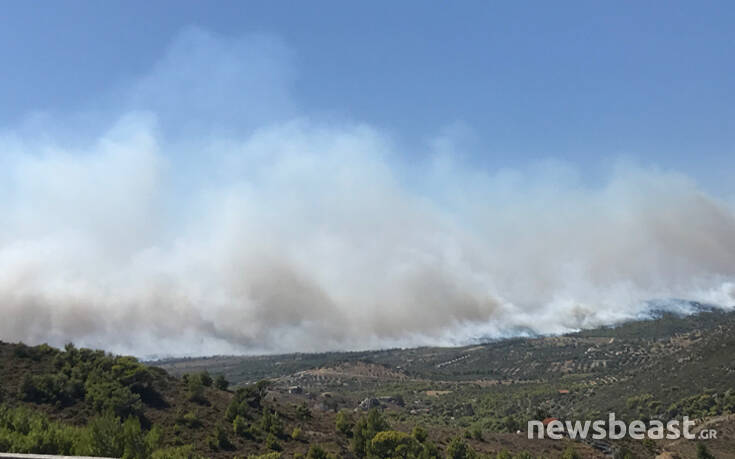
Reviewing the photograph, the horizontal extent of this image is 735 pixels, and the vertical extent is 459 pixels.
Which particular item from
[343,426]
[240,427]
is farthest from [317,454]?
[343,426]

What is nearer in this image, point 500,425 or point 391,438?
point 391,438

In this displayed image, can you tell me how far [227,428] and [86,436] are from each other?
3076 centimetres

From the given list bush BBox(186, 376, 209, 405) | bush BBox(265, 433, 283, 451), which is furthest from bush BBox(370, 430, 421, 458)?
bush BBox(186, 376, 209, 405)

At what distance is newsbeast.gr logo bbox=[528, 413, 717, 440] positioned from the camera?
63.6 metres

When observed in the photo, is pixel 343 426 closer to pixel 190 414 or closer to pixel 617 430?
pixel 190 414

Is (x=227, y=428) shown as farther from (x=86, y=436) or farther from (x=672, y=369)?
(x=672, y=369)

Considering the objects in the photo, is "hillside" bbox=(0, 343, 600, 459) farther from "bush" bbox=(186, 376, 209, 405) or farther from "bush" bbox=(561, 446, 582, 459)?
"bush" bbox=(561, 446, 582, 459)

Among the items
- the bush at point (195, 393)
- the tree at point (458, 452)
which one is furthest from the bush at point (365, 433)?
the bush at point (195, 393)

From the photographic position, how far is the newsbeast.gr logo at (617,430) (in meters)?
63.6

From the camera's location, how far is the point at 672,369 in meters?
119

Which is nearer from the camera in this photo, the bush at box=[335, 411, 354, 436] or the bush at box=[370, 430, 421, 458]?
the bush at box=[370, 430, 421, 458]

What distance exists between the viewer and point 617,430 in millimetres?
70312

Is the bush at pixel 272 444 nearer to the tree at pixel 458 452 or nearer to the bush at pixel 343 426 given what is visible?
the bush at pixel 343 426

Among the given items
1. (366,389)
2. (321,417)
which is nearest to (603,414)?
(321,417)
